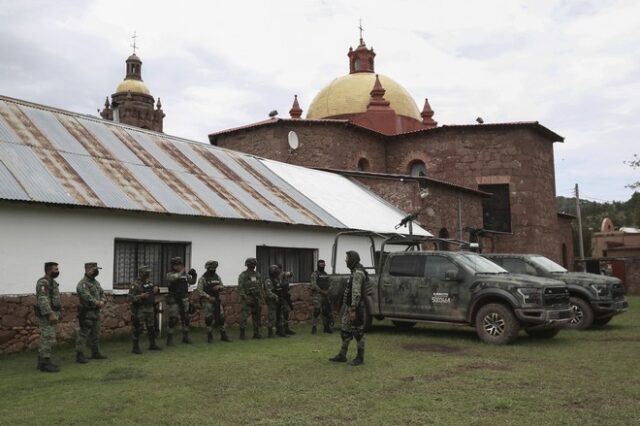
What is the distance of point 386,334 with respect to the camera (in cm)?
1203

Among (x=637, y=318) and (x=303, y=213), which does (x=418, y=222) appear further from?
(x=637, y=318)

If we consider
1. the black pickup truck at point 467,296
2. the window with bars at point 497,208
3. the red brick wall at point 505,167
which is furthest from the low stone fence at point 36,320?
the window with bars at point 497,208

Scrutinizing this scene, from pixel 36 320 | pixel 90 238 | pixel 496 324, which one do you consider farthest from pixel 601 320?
pixel 36 320

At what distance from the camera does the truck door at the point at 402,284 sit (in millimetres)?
11438

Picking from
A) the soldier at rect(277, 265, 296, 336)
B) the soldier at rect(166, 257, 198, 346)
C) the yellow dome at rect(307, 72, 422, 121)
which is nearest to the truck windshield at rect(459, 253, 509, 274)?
the soldier at rect(277, 265, 296, 336)

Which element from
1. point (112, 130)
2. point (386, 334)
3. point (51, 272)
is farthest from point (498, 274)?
point (112, 130)

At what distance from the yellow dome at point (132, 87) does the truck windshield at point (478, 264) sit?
4902 centimetres

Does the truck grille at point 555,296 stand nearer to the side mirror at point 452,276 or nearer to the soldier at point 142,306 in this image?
the side mirror at point 452,276

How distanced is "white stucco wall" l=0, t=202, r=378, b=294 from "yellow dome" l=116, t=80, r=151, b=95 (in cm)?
4477

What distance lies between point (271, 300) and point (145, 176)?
443 cm

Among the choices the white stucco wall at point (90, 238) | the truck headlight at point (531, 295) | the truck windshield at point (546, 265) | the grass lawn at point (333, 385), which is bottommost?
the grass lawn at point (333, 385)

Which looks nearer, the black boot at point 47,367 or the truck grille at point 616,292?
the black boot at point 47,367

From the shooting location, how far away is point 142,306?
9.92 m

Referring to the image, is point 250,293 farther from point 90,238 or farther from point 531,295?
point 531,295
